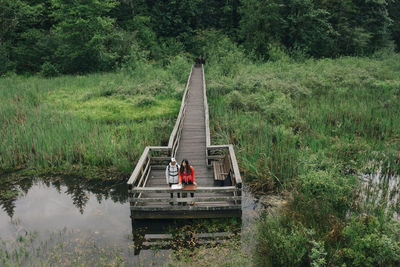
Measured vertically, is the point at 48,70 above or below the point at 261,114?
above

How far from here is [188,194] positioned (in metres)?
9.11

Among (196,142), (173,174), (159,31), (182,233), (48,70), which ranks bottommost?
(182,233)

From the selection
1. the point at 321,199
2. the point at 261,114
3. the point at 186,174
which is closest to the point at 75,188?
the point at 186,174

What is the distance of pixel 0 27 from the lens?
3194 centimetres

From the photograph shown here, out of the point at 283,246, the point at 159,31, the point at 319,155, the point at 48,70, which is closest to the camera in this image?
the point at 283,246

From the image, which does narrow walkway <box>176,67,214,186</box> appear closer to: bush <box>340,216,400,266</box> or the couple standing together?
the couple standing together

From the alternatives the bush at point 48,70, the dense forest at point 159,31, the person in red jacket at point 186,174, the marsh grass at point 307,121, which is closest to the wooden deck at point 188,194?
the person in red jacket at point 186,174

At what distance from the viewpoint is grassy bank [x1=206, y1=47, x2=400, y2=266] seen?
20.8ft

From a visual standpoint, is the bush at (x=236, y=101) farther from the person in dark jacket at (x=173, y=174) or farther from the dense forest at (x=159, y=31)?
the dense forest at (x=159, y=31)

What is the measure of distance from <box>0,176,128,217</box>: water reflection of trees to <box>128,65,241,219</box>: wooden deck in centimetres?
104

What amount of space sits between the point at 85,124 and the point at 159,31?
3258cm

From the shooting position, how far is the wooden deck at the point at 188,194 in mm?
8375

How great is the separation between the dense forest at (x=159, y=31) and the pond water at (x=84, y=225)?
19.9 m

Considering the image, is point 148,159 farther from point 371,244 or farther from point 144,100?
point 144,100
